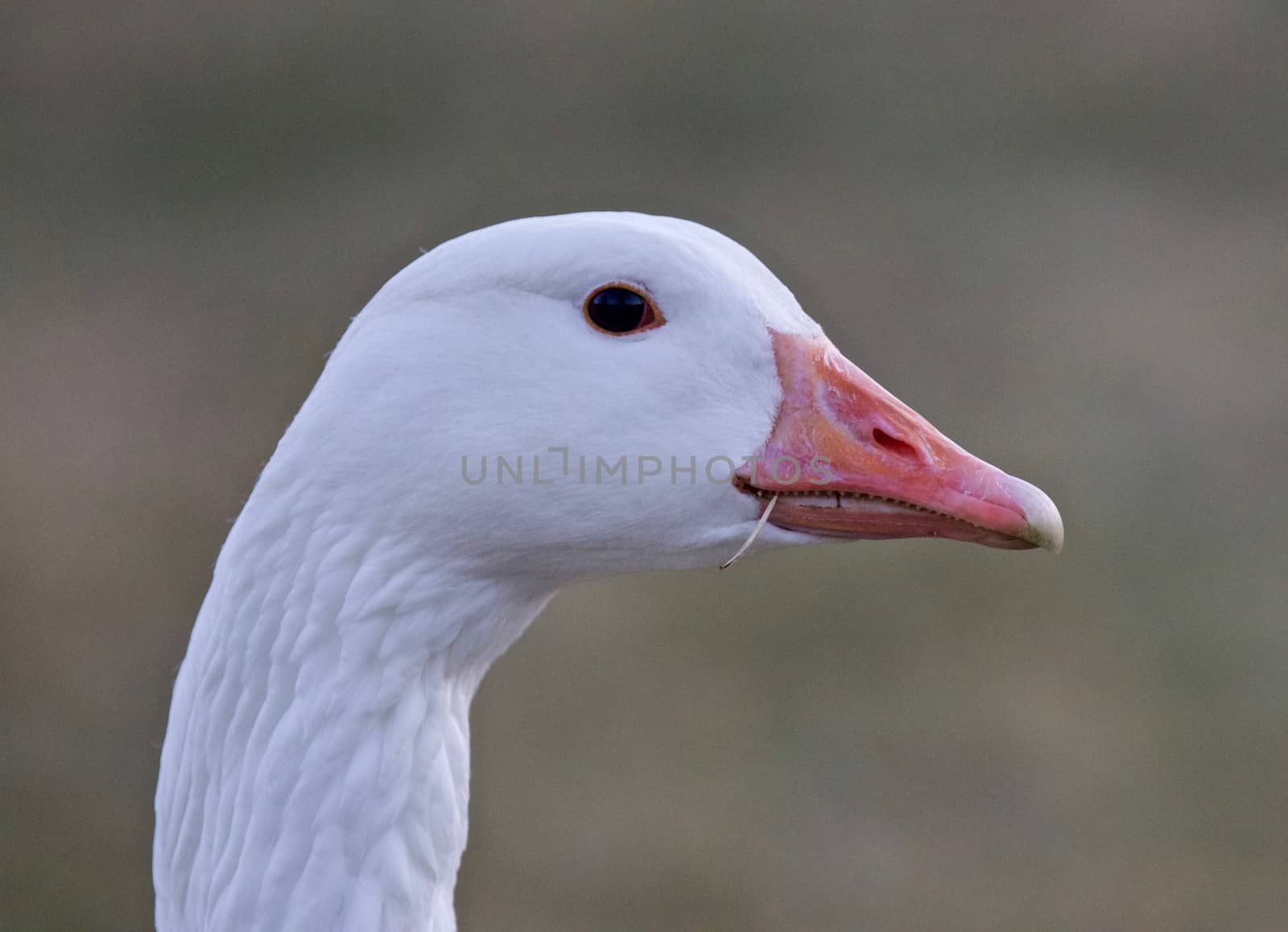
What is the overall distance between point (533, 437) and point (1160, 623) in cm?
508

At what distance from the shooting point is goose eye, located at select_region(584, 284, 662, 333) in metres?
1.75

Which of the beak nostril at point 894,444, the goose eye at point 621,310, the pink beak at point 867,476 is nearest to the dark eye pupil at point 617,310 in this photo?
the goose eye at point 621,310

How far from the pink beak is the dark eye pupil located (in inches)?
7.7

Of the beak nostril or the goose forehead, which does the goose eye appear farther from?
the beak nostril

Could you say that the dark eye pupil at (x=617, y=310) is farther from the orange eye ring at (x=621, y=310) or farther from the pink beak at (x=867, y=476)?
the pink beak at (x=867, y=476)

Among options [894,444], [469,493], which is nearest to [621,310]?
[469,493]

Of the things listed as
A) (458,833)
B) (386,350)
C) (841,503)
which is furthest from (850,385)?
(458,833)

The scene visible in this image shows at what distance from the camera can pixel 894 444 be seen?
1.81 metres

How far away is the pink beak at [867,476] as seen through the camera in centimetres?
175

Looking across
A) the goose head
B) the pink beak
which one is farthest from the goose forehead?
the pink beak

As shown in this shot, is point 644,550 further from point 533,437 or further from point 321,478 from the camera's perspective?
point 321,478

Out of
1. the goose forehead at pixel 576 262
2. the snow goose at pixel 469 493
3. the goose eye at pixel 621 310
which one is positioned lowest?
the snow goose at pixel 469 493

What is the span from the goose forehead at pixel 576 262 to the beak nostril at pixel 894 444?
0.24 m

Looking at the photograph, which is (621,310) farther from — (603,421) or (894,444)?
(894,444)
